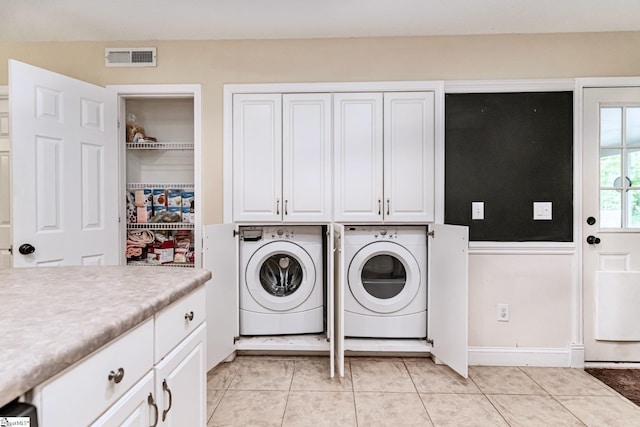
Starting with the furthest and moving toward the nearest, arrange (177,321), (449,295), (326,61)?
(326,61) < (449,295) < (177,321)

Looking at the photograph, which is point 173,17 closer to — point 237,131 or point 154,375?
point 237,131

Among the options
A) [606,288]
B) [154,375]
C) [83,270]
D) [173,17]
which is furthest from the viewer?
[606,288]

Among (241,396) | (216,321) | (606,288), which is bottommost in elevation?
(241,396)

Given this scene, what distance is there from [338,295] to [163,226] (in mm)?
1593

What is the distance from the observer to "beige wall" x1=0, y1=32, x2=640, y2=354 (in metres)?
2.51

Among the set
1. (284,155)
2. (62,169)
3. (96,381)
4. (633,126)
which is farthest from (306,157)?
(633,126)

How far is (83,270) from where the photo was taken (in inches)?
50.3

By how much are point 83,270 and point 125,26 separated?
2013 millimetres

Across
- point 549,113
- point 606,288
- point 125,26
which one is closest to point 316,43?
point 125,26

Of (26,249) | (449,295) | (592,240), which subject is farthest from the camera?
(592,240)

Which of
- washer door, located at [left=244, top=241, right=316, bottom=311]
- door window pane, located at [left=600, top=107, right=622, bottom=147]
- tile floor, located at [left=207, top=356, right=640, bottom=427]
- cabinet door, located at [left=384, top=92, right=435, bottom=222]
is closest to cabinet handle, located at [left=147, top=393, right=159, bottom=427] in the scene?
tile floor, located at [left=207, top=356, right=640, bottom=427]

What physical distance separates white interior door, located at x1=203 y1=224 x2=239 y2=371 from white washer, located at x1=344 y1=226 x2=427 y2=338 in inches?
33.7

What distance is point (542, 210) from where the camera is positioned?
8.24ft

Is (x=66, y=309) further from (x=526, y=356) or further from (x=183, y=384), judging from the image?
(x=526, y=356)
